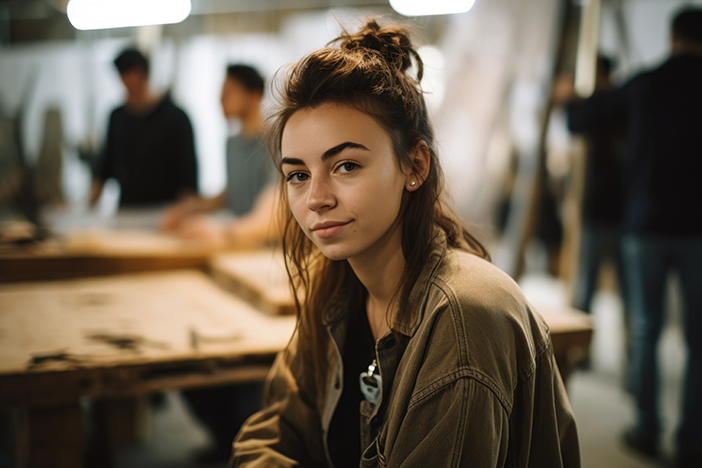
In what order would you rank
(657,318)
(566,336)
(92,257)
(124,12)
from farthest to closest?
(124,12) < (657,318) < (92,257) < (566,336)

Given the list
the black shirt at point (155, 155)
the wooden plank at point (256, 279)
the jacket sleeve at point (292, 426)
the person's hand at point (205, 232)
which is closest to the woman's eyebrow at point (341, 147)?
the jacket sleeve at point (292, 426)

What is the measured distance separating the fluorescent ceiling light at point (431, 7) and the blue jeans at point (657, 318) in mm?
1494

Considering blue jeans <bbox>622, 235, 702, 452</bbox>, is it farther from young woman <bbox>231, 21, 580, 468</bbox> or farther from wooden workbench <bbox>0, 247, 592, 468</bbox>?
young woman <bbox>231, 21, 580, 468</bbox>

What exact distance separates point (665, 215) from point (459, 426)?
6.38 ft

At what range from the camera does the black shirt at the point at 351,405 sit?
1.17m

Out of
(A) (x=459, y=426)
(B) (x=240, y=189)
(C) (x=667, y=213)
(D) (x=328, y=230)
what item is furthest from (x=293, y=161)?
(B) (x=240, y=189)

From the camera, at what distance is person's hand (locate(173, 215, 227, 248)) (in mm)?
2635

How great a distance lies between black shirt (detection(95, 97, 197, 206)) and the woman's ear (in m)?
2.48

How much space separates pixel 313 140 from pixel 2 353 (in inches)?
40.6

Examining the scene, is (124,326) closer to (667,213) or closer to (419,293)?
(419,293)

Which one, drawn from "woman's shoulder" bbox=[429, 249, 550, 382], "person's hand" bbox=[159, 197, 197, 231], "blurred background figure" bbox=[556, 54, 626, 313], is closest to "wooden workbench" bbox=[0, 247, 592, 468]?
"woman's shoulder" bbox=[429, 249, 550, 382]

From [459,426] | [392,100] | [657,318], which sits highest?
[392,100]

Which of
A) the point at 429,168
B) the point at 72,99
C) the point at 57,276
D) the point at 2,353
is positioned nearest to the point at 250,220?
the point at 57,276

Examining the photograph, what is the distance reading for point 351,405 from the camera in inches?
46.1
